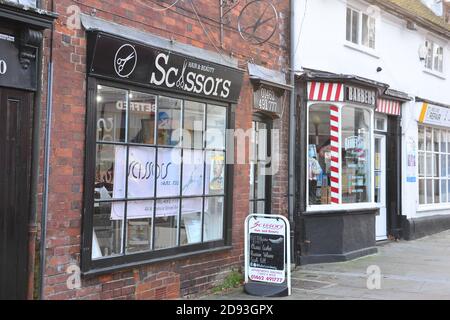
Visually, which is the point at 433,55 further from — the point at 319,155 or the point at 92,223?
the point at 92,223

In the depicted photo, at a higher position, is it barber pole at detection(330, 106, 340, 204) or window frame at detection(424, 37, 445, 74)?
window frame at detection(424, 37, 445, 74)

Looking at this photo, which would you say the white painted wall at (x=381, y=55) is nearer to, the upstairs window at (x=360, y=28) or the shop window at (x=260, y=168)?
the upstairs window at (x=360, y=28)

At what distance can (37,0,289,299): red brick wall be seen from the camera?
5.30 m

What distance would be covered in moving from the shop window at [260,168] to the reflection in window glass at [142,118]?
2365 mm

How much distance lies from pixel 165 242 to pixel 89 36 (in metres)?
2.66

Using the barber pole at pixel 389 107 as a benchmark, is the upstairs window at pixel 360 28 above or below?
above

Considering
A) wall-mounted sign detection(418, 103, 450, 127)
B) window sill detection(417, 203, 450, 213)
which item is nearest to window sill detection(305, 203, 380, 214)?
window sill detection(417, 203, 450, 213)

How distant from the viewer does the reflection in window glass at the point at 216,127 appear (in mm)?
7488

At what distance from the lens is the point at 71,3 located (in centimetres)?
544

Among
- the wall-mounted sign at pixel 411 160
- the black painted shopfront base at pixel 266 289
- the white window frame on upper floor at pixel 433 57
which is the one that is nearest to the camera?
the black painted shopfront base at pixel 266 289

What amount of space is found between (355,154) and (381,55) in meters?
2.73

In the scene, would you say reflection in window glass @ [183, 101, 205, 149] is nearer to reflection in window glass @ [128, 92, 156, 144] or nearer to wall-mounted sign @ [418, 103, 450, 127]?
reflection in window glass @ [128, 92, 156, 144]

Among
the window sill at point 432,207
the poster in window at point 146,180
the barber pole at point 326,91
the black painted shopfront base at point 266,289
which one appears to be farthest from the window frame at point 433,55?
the poster in window at point 146,180

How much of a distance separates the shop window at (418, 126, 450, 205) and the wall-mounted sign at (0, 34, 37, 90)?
426 inches
